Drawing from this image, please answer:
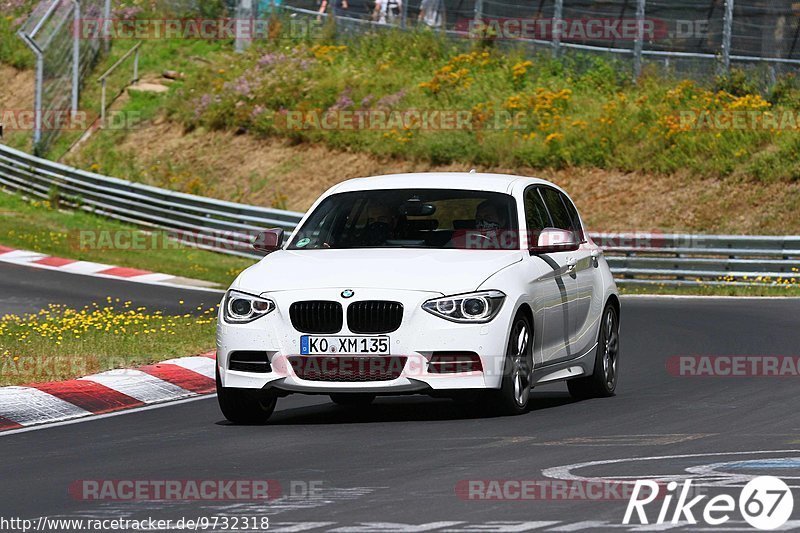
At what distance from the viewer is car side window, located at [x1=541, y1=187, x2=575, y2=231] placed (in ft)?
40.7

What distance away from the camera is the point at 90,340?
616 inches

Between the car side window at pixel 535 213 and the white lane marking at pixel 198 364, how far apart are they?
334 centimetres

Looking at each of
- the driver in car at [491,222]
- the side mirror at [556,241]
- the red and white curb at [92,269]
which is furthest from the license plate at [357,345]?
the red and white curb at [92,269]

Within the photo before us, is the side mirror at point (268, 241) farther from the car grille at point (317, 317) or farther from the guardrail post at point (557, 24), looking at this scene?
the guardrail post at point (557, 24)

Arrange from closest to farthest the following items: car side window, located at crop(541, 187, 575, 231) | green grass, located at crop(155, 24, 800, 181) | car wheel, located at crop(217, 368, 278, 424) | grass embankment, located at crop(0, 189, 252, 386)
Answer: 1. car wheel, located at crop(217, 368, 278, 424)
2. car side window, located at crop(541, 187, 575, 231)
3. grass embankment, located at crop(0, 189, 252, 386)
4. green grass, located at crop(155, 24, 800, 181)

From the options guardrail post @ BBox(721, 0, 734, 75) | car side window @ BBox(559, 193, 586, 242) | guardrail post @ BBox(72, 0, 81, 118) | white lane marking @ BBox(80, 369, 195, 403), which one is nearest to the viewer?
white lane marking @ BBox(80, 369, 195, 403)

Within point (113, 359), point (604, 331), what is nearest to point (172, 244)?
point (113, 359)

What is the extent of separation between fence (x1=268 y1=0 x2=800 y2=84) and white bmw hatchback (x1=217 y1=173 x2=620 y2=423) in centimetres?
2276

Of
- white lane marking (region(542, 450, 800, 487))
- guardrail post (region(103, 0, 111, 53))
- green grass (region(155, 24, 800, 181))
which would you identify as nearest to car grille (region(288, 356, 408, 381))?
white lane marking (region(542, 450, 800, 487))

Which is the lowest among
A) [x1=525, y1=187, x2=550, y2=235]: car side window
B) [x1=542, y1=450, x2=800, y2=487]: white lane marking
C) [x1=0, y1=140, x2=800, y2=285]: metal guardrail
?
[x1=0, y1=140, x2=800, y2=285]: metal guardrail

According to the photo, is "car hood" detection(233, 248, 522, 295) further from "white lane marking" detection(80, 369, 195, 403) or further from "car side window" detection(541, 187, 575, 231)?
"white lane marking" detection(80, 369, 195, 403)

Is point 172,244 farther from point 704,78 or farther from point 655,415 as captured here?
point 655,415

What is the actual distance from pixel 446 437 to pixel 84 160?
3207 cm

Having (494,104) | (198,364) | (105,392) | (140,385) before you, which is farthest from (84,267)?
(105,392)
